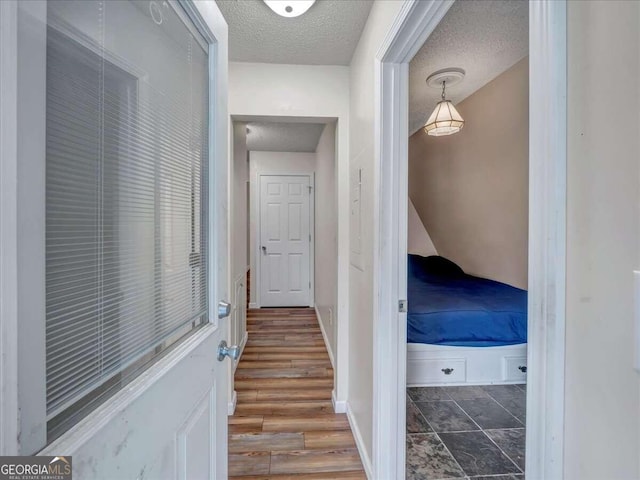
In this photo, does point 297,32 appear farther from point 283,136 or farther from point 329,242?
point 283,136

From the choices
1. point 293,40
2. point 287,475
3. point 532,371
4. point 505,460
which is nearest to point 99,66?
point 532,371

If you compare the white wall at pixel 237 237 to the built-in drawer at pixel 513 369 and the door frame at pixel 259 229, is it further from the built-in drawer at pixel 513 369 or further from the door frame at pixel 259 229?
the built-in drawer at pixel 513 369

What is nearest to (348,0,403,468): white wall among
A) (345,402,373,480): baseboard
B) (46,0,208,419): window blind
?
(345,402,373,480): baseboard

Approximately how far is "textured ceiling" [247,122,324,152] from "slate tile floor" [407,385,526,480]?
9.22 ft

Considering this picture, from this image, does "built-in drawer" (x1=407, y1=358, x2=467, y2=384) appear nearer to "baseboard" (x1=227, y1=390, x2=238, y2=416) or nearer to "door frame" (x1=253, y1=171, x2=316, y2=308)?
"baseboard" (x1=227, y1=390, x2=238, y2=416)

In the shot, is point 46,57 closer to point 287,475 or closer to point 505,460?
point 287,475

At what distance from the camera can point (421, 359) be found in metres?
2.40

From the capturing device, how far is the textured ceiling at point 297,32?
165 cm

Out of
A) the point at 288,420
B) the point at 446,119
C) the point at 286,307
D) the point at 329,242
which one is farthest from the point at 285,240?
the point at 288,420

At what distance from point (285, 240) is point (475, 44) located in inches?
137

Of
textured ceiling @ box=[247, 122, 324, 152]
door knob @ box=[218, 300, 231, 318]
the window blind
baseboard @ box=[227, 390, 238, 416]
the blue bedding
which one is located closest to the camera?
the window blind

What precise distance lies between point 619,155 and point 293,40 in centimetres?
193
